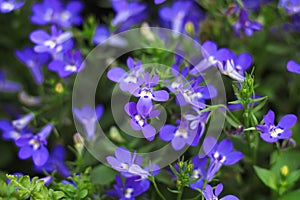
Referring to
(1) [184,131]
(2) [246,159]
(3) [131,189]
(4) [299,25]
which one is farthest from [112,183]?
(4) [299,25]

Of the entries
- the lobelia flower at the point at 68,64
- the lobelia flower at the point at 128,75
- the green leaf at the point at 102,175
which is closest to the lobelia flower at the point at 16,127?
the lobelia flower at the point at 68,64

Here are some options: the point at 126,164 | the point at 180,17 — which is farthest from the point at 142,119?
the point at 180,17

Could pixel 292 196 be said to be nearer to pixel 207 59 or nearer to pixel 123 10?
pixel 207 59

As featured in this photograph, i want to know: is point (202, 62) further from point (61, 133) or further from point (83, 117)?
point (61, 133)

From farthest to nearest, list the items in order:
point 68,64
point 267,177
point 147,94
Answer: point 68,64, point 267,177, point 147,94

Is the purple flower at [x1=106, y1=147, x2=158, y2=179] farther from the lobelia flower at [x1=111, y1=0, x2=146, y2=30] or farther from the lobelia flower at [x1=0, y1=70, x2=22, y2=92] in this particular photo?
the lobelia flower at [x1=0, y1=70, x2=22, y2=92]
